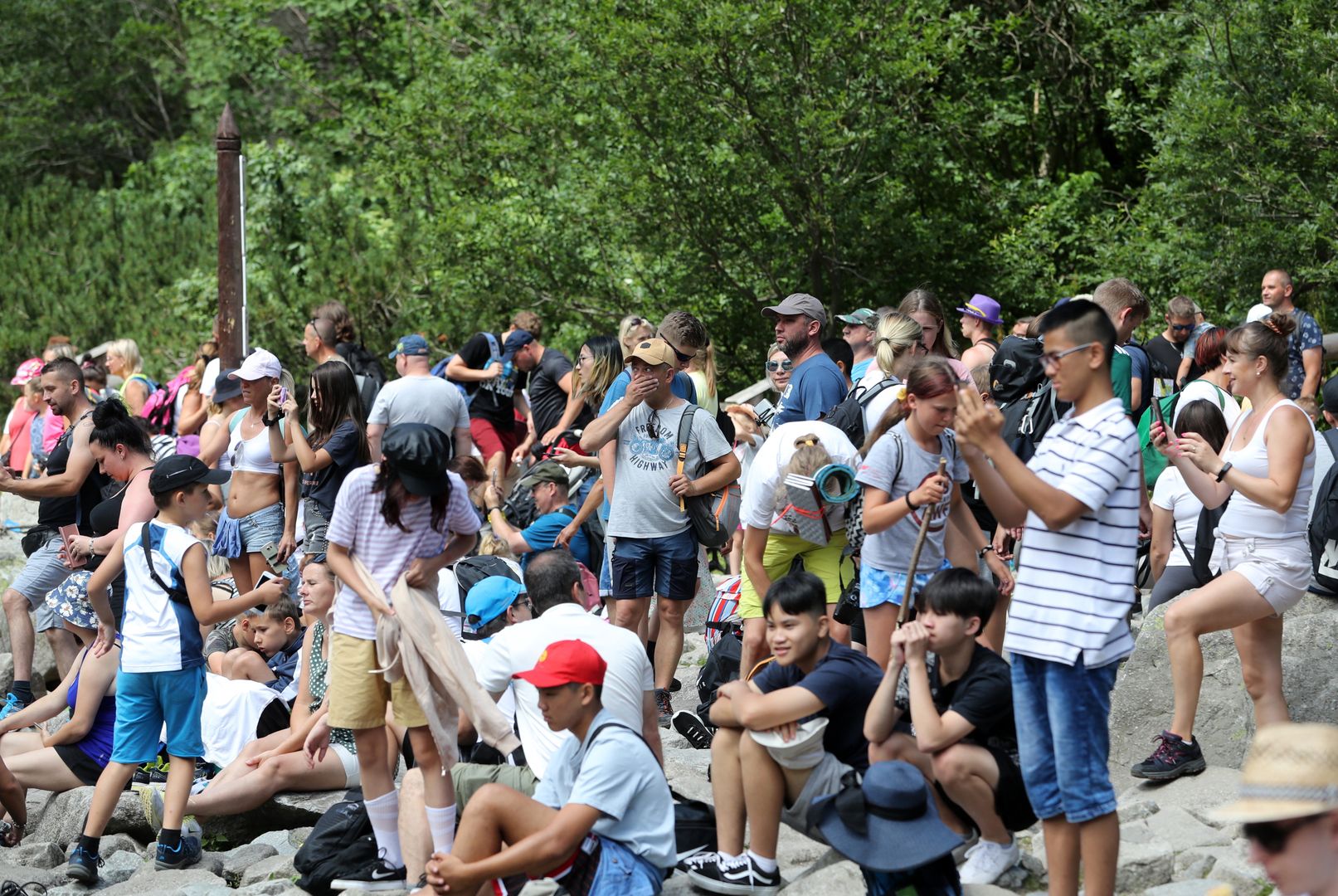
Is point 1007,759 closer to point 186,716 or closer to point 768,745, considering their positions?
point 768,745

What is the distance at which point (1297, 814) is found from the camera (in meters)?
2.62

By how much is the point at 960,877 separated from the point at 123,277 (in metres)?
20.3

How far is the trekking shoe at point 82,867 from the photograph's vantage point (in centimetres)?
641

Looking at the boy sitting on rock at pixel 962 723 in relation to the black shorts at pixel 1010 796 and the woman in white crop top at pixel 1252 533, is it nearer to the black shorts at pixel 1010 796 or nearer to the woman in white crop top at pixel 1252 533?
the black shorts at pixel 1010 796

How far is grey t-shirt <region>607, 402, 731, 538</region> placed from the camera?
22.8 feet

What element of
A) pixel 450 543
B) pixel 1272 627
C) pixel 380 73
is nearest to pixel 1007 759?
pixel 1272 627

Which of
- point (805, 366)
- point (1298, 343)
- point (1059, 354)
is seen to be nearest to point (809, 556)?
point (805, 366)

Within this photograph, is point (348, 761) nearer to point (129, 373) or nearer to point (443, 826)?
point (443, 826)

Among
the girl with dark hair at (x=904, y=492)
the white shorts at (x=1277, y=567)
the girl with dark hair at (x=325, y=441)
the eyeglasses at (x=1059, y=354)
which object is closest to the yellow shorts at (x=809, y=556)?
the girl with dark hair at (x=904, y=492)

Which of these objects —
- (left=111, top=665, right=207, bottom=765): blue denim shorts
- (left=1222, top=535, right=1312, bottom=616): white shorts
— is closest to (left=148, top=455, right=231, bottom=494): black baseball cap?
(left=111, top=665, right=207, bottom=765): blue denim shorts

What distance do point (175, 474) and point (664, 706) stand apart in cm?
271

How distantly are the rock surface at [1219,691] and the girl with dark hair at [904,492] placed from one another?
139 cm

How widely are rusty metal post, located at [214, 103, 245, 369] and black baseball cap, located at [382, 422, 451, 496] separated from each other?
269 inches

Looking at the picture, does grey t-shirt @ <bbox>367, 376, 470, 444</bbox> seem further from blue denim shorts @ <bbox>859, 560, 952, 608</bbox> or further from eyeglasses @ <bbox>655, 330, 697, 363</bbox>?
blue denim shorts @ <bbox>859, 560, 952, 608</bbox>
